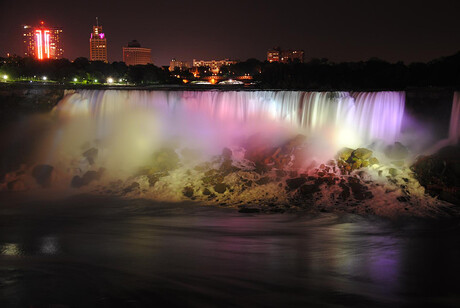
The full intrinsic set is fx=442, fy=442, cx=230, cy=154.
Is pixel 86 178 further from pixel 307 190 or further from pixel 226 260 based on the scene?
pixel 226 260

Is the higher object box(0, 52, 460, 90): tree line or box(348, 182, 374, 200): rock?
box(0, 52, 460, 90): tree line

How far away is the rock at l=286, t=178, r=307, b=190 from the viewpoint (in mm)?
16734

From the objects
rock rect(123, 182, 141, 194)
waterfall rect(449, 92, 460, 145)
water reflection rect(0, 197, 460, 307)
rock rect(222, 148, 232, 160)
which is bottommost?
rock rect(123, 182, 141, 194)

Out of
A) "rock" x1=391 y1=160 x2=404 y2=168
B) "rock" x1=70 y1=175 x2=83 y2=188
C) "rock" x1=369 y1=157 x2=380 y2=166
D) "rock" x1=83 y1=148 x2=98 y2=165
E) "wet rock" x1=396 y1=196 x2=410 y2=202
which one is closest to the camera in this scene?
"wet rock" x1=396 y1=196 x2=410 y2=202

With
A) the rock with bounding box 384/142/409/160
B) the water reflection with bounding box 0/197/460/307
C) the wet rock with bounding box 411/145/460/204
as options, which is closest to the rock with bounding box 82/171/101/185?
the water reflection with bounding box 0/197/460/307

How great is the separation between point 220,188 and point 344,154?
18.2 feet

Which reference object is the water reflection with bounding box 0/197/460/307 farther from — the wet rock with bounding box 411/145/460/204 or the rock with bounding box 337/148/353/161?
the rock with bounding box 337/148/353/161

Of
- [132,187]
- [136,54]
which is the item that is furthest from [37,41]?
[132,187]

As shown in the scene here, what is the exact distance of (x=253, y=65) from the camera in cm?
7269

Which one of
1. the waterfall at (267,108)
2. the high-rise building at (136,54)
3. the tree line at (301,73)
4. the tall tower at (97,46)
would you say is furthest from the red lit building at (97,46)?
the waterfall at (267,108)

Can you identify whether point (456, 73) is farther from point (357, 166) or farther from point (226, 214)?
point (226, 214)

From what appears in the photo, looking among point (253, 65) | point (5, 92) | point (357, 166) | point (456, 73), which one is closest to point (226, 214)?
point (357, 166)

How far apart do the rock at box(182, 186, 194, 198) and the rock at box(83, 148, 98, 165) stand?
623 cm

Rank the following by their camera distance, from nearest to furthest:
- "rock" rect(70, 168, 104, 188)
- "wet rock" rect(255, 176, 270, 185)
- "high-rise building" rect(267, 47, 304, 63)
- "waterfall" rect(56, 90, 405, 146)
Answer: "wet rock" rect(255, 176, 270, 185), "rock" rect(70, 168, 104, 188), "waterfall" rect(56, 90, 405, 146), "high-rise building" rect(267, 47, 304, 63)
